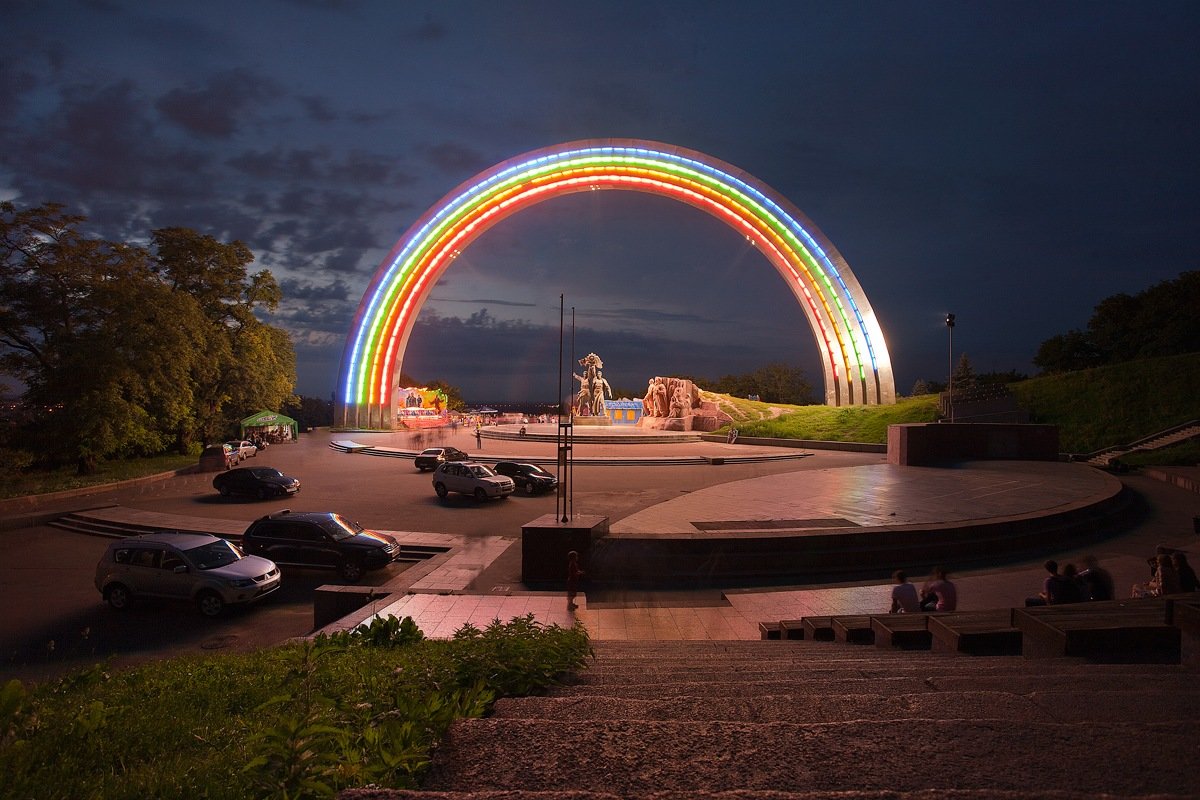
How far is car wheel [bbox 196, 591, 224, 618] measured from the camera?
9.97 metres

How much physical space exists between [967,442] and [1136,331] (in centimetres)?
3620

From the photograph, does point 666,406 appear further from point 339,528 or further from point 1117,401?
point 339,528

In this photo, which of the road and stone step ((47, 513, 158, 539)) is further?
stone step ((47, 513, 158, 539))

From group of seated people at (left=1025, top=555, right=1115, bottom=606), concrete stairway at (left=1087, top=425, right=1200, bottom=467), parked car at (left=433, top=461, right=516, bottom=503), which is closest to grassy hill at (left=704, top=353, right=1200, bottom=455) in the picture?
concrete stairway at (left=1087, top=425, right=1200, bottom=467)

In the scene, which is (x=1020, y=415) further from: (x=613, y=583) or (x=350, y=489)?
(x=350, y=489)

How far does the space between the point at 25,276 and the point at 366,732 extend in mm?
33769

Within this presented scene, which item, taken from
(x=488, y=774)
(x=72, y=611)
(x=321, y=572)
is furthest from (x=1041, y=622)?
(x=72, y=611)

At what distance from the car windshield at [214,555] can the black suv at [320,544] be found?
4.32 feet

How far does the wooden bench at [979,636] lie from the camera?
199 inches

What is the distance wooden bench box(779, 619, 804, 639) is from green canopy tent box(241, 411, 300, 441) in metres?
39.7

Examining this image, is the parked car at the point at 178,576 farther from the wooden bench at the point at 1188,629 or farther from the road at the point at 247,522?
the wooden bench at the point at 1188,629

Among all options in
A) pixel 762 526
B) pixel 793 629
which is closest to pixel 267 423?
pixel 762 526

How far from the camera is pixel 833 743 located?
2436 millimetres

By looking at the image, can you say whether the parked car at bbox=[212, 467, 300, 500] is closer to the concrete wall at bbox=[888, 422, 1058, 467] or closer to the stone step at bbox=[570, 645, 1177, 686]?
the stone step at bbox=[570, 645, 1177, 686]
